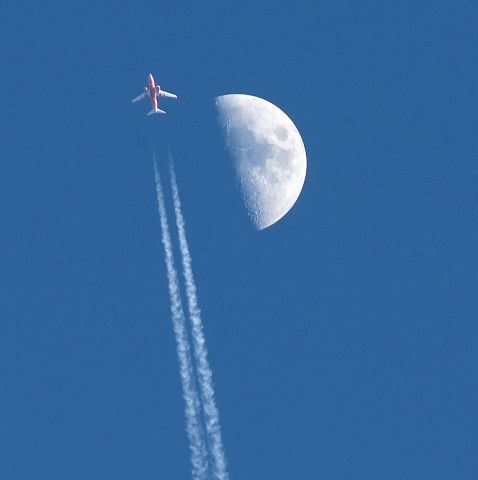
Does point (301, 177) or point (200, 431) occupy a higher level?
point (301, 177)

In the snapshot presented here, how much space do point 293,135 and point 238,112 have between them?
906 cm

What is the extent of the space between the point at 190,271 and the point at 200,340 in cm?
997

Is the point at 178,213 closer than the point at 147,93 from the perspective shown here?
Yes

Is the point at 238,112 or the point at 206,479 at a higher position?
the point at 238,112

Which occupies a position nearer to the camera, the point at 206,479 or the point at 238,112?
the point at 206,479

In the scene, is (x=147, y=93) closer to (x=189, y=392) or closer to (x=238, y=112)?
(x=238, y=112)

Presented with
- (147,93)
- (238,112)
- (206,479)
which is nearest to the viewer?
(206,479)

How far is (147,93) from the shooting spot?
194 m

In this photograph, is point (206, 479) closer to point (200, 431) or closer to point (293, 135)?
point (200, 431)

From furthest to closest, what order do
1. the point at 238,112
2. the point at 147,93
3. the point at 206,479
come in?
the point at 147,93
the point at 238,112
the point at 206,479

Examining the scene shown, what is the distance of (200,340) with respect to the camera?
179375mm

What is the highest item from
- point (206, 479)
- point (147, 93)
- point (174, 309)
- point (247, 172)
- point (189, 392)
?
point (147, 93)

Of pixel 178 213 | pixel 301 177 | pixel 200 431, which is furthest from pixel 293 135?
pixel 200 431

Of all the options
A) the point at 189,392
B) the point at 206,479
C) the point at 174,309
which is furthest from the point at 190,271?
the point at 206,479
